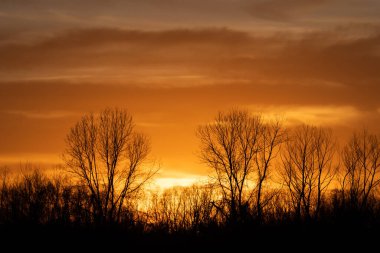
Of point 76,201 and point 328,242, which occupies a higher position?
point 76,201

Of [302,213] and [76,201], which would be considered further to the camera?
[76,201]

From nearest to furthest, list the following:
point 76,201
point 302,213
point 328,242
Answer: point 328,242, point 302,213, point 76,201

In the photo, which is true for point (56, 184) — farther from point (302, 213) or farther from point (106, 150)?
point (302, 213)

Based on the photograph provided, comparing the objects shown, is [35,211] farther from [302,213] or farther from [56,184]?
[302,213]

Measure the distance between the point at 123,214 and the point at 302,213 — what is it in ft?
56.7

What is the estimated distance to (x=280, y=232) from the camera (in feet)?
241

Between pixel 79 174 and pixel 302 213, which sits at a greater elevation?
pixel 79 174

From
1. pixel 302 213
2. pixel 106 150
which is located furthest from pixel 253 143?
pixel 106 150

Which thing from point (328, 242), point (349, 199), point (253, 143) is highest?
point (253, 143)

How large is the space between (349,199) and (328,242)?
351 inches

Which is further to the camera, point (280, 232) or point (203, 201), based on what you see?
point (203, 201)

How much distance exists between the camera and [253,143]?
253 ft

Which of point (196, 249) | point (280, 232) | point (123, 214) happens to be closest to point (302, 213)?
point (280, 232)

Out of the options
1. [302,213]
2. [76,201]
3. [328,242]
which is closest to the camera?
[328,242]
